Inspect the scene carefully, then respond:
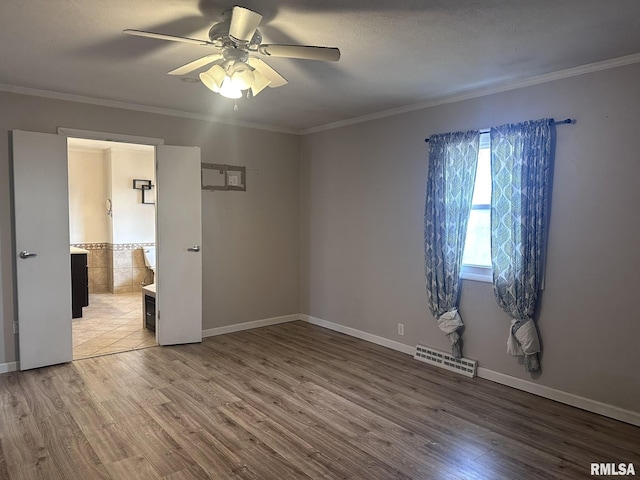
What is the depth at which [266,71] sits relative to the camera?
2.69 metres

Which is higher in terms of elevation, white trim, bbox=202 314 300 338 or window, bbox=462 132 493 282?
window, bbox=462 132 493 282

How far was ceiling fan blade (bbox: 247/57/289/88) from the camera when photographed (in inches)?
102

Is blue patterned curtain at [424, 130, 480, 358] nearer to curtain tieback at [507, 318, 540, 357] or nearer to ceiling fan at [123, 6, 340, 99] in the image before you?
curtain tieback at [507, 318, 540, 357]

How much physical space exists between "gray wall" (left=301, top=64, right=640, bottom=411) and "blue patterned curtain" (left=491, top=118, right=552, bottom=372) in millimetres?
105

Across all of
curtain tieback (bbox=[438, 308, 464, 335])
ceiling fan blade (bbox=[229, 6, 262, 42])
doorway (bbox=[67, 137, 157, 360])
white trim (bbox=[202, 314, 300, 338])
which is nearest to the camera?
ceiling fan blade (bbox=[229, 6, 262, 42])

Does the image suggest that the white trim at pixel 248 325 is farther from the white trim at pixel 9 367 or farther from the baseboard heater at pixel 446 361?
the baseboard heater at pixel 446 361

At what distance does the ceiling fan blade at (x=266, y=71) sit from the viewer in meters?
2.59

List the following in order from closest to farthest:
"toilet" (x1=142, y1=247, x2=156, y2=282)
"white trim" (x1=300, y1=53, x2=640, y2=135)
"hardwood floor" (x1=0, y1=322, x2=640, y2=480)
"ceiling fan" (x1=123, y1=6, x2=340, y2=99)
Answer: "ceiling fan" (x1=123, y1=6, x2=340, y2=99) < "hardwood floor" (x1=0, y1=322, x2=640, y2=480) < "white trim" (x1=300, y1=53, x2=640, y2=135) < "toilet" (x1=142, y1=247, x2=156, y2=282)

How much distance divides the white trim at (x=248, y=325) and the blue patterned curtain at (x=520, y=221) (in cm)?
288

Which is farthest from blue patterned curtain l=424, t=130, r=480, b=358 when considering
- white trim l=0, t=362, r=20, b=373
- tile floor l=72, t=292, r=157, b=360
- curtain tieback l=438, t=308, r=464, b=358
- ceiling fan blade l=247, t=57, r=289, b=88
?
white trim l=0, t=362, r=20, b=373

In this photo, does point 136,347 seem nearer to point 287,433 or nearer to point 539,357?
point 287,433

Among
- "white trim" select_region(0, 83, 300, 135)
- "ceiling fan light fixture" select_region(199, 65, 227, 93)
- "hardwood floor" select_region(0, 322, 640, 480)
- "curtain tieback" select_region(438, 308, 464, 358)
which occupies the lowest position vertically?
"hardwood floor" select_region(0, 322, 640, 480)

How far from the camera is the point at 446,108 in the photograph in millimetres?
4035

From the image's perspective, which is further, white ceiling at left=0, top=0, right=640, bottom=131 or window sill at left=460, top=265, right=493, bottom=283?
window sill at left=460, top=265, right=493, bottom=283
